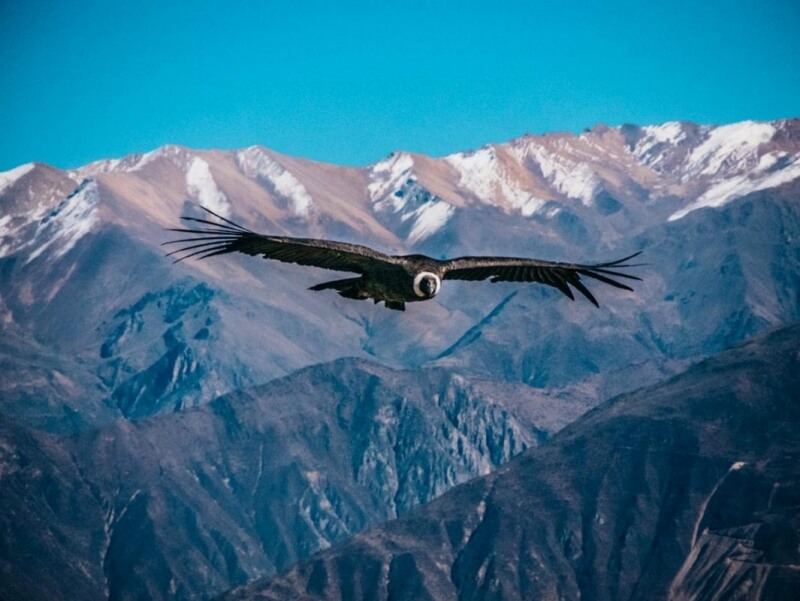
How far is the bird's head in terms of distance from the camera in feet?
118

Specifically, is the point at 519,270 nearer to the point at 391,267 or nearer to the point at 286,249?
the point at 391,267

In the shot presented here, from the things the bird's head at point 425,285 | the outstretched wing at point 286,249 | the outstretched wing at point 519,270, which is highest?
the outstretched wing at point 286,249

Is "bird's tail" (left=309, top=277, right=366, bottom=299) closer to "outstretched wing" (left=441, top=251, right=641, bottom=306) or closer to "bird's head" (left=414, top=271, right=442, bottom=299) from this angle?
"bird's head" (left=414, top=271, right=442, bottom=299)

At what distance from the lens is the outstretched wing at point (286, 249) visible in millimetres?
34031

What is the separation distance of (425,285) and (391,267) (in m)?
1.18

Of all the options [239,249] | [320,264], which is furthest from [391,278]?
[239,249]

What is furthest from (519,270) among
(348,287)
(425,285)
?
(348,287)

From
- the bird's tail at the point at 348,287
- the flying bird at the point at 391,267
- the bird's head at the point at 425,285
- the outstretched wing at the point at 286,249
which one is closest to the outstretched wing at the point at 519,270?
the flying bird at the point at 391,267

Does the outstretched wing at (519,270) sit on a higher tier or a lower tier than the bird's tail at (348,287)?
lower

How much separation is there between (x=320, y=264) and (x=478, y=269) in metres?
3.93

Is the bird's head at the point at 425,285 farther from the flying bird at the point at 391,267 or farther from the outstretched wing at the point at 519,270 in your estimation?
the outstretched wing at the point at 519,270

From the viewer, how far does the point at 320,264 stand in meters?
36.6

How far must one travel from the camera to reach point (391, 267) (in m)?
36.8

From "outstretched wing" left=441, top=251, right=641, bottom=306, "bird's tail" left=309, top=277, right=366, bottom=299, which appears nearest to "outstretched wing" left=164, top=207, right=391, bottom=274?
"bird's tail" left=309, top=277, right=366, bottom=299
